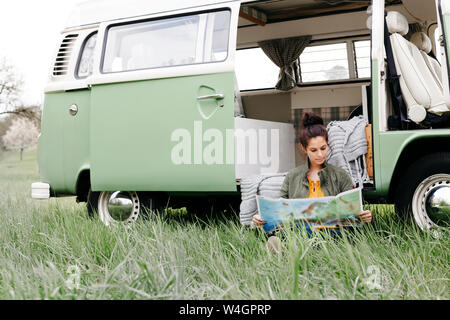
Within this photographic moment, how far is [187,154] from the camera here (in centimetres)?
477

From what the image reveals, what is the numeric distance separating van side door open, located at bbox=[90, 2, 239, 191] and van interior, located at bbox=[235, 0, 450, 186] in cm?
127

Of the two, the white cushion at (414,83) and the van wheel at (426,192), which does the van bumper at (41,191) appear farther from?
the white cushion at (414,83)

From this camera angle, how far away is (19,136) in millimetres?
35062

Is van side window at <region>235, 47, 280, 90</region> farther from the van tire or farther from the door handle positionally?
the van tire

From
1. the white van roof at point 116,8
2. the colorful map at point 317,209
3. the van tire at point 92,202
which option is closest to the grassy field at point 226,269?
the colorful map at point 317,209

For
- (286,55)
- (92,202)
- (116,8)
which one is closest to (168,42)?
(116,8)

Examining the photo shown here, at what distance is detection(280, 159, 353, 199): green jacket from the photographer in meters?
3.63

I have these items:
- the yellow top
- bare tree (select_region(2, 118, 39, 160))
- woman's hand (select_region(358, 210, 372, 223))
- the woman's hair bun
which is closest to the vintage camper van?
the woman's hair bun

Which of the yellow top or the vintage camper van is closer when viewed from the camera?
the yellow top

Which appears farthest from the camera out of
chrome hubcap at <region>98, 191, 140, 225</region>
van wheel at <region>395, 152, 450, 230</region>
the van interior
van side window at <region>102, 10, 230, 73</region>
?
the van interior

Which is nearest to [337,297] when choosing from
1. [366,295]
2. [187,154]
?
[366,295]

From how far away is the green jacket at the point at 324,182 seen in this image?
3.63 meters
